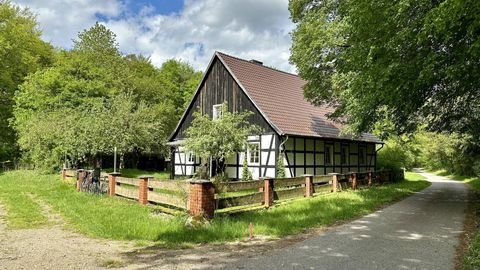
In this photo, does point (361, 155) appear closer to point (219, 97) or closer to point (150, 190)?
point (219, 97)

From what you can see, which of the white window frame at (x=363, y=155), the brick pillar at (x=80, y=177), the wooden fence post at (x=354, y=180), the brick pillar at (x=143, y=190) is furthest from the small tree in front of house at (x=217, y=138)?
the white window frame at (x=363, y=155)

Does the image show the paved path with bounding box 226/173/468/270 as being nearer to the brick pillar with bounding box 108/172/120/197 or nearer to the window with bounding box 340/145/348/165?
the brick pillar with bounding box 108/172/120/197

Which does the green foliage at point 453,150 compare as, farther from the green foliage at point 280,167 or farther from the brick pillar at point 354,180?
the green foliage at point 280,167

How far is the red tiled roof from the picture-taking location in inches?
779

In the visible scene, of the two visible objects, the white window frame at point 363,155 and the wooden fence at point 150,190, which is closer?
the wooden fence at point 150,190

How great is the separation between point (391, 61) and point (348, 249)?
15.8 feet

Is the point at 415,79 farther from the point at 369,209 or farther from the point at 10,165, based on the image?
the point at 10,165

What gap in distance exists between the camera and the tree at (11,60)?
108 feet

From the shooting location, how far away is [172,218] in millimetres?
9305

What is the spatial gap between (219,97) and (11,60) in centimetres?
2246

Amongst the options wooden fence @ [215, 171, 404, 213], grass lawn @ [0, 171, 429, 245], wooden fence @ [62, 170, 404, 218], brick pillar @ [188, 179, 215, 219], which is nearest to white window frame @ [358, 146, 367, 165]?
wooden fence @ [215, 171, 404, 213]

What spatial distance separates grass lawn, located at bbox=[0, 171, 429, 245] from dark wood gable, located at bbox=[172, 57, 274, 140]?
7.33m

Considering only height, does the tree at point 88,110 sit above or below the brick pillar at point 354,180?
above

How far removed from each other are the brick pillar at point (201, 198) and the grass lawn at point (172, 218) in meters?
0.26
